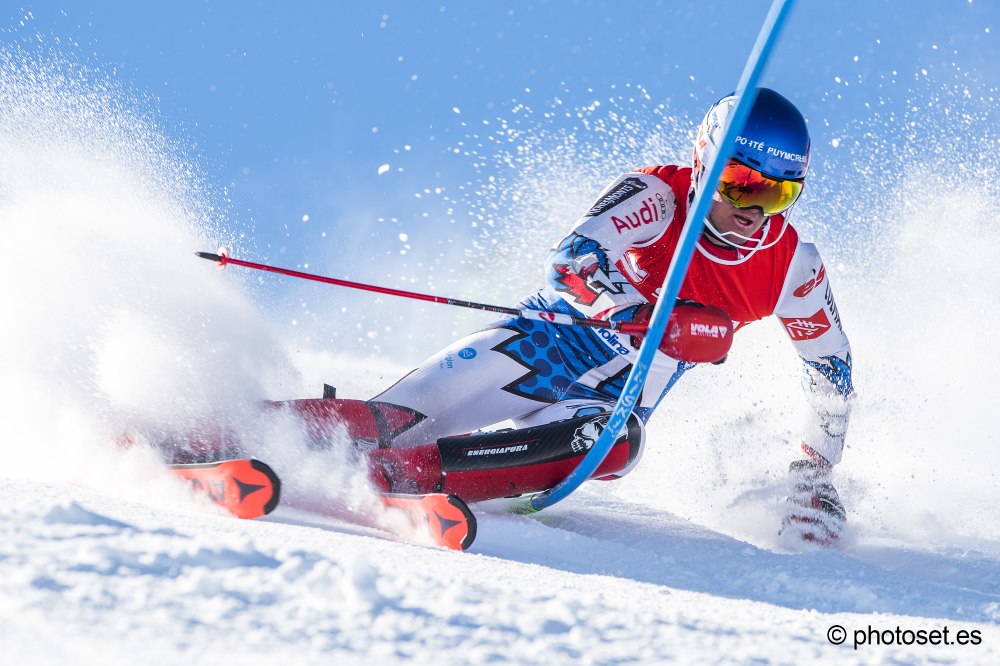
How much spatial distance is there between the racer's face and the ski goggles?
0.12ft

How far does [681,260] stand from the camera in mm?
2607

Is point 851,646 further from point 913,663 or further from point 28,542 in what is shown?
point 28,542

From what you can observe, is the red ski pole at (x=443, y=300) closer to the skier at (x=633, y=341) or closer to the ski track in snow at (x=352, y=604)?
the skier at (x=633, y=341)

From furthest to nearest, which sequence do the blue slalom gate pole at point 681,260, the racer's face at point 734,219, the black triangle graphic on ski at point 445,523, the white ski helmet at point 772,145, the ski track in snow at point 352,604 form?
the racer's face at point 734,219, the white ski helmet at point 772,145, the black triangle graphic on ski at point 445,523, the blue slalom gate pole at point 681,260, the ski track in snow at point 352,604

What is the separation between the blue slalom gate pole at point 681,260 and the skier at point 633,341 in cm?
13

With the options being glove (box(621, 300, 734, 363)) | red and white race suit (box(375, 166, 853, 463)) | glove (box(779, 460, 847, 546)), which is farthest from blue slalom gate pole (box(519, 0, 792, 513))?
glove (box(779, 460, 847, 546))

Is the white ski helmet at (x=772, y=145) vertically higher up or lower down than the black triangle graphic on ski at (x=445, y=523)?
higher up

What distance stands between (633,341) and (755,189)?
793 mm

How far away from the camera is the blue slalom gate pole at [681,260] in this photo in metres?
2.36

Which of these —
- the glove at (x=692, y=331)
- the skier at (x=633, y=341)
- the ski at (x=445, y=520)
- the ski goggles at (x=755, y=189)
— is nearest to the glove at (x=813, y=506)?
the skier at (x=633, y=341)

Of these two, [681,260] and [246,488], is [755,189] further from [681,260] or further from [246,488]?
[246,488]

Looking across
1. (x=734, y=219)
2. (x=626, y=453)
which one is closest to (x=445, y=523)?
(x=626, y=453)

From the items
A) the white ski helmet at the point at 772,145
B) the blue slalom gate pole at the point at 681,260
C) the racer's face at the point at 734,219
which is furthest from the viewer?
the racer's face at the point at 734,219

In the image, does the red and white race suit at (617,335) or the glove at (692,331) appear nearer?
the glove at (692,331)
